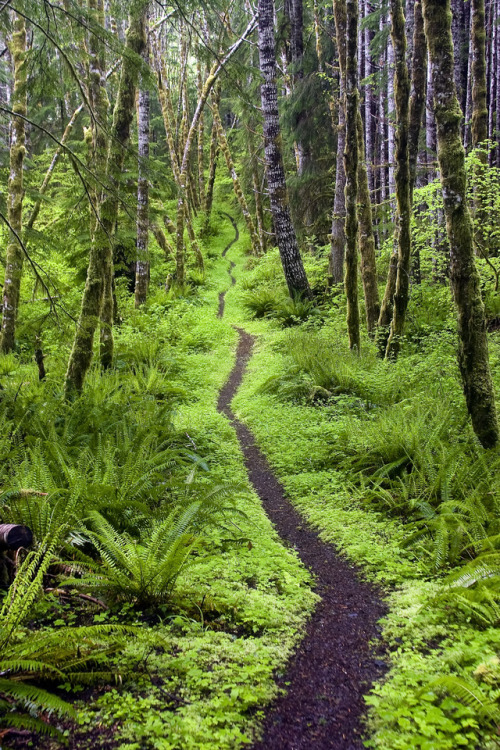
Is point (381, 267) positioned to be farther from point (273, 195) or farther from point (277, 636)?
point (277, 636)

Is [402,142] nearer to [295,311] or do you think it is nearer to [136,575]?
[295,311]

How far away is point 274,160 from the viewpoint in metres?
12.8

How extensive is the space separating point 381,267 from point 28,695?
621 inches

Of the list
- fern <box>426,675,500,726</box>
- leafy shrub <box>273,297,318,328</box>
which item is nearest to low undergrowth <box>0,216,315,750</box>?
fern <box>426,675,500,726</box>

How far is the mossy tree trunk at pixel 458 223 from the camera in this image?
4.22 m

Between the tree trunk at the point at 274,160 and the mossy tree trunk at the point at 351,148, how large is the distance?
14.3ft

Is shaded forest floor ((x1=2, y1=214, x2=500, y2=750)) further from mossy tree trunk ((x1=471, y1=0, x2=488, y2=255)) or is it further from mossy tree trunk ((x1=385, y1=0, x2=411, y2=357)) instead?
mossy tree trunk ((x1=471, y1=0, x2=488, y2=255))

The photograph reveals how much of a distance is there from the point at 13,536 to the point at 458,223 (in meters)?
4.39

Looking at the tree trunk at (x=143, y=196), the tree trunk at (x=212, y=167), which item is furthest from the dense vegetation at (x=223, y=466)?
the tree trunk at (x=212, y=167)

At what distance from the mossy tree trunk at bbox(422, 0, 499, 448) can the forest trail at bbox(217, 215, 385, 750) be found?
2146 mm

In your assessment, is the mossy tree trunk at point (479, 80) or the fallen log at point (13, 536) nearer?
the fallen log at point (13, 536)

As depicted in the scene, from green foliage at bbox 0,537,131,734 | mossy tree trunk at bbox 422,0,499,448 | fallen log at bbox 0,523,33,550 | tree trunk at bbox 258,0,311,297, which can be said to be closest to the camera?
green foliage at bbox 0,537,131,734

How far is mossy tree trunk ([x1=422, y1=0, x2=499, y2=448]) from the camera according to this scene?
4.22 m

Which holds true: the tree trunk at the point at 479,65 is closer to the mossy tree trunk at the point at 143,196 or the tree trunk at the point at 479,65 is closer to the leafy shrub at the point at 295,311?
the leafy shrub at the point at 295,311
